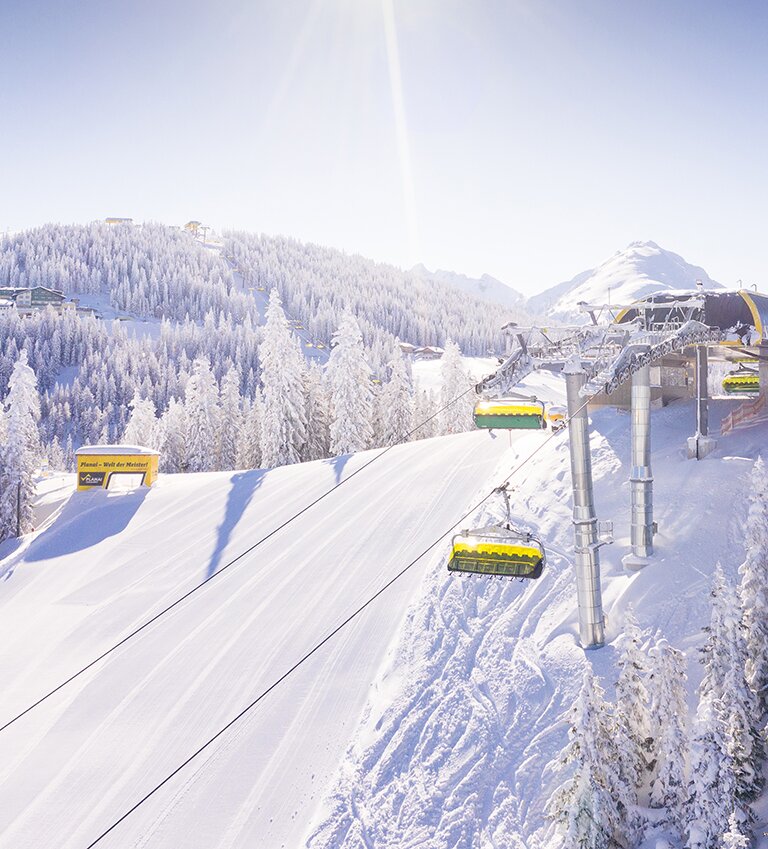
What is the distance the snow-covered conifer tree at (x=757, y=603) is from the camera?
11.3 metres

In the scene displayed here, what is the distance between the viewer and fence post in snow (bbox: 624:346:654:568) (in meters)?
15.3

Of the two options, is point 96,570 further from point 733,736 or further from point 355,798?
point 733,736

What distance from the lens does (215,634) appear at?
69.9 feet

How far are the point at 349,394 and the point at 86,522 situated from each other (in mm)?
19645

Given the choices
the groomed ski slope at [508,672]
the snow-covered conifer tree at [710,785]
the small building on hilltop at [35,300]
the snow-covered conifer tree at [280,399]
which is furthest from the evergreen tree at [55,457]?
the snow-covered conifer tree at [710,785]

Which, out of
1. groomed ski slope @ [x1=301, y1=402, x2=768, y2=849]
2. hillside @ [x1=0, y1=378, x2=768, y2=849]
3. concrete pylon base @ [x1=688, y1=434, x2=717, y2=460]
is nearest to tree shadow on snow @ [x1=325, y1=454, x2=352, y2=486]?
hillside @ [x1=0, y1=378, x2=768, y2=849]

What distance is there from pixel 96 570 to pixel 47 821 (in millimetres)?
14162

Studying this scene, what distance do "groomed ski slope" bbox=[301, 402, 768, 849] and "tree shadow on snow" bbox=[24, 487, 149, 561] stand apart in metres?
18.4

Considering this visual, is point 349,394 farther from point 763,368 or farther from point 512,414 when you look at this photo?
point 512,414

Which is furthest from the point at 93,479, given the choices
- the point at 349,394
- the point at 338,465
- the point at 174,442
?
the point at 174,442

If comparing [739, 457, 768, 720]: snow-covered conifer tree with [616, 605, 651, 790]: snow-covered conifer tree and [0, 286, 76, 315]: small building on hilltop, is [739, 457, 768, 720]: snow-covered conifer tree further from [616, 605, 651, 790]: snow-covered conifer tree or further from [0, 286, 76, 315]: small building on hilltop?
[0, 286, 76, 315]: small building on hilltop

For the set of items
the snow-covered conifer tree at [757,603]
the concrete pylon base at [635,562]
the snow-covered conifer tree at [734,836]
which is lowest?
the snow-covered conifer tree at [734,836]

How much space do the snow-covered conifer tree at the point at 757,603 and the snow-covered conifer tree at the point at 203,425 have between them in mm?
46716

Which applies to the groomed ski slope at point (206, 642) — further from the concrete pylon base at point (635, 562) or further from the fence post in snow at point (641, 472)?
the fence post in snow at point (641, 472)
